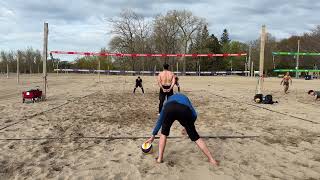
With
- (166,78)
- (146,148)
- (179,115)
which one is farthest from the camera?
(166,78)

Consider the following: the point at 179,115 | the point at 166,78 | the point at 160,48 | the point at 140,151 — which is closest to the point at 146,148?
the point at 140,151

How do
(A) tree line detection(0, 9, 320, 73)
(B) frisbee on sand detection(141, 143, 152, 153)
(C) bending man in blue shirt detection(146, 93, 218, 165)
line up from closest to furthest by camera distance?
(C) bending man in blue shirt detection(146, 93, 218, 165), (B) frisbee on sand detection(141, 143, 152, 153), (A) tree line detection(0, 9, 320, 73)

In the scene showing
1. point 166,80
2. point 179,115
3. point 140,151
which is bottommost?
point 140,151

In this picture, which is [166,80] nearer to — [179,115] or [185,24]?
[179,115]

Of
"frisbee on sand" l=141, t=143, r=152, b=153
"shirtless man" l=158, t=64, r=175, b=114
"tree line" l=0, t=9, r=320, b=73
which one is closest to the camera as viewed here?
"frisbee on sand" l=141, t=143, r=152, b=153

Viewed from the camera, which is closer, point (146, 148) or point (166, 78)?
point (146, 148)

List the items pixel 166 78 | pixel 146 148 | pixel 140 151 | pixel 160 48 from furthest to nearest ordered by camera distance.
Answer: pixel 160 48
pixel 166 78
pixel 140 151
pixel 146 148

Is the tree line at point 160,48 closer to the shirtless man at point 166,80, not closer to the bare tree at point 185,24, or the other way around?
the bare tree at point 185,24

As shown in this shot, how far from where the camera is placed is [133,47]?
61344mm

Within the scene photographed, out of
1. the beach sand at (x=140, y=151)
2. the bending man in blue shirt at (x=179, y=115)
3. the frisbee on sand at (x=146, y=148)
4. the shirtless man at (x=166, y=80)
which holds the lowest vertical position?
the beach sand at (x=140, y=151)

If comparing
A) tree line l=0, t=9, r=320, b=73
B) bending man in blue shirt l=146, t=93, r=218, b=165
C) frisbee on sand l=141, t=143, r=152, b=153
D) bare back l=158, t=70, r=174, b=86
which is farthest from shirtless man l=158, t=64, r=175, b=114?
tree line l=0, t=9, r=320, b=73

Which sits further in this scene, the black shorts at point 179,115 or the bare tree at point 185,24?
the bare tree at point 185,24

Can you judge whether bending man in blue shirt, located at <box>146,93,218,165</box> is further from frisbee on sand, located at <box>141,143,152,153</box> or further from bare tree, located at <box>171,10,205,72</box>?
bare tree, located at <box>171,10,205,72</box>

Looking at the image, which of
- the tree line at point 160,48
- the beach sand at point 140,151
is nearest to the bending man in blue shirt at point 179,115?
the beach sand at point 140,151
